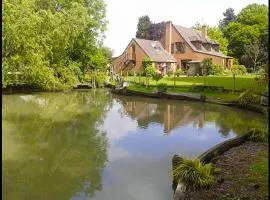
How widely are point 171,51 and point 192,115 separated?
40.7 metres

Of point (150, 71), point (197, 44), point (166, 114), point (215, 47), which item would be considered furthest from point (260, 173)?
point (215, 47)

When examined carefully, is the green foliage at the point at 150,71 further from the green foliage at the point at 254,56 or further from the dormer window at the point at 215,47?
the green foliage at the point at 254,56

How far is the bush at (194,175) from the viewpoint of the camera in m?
8.91

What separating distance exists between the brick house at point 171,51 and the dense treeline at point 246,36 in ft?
10.9

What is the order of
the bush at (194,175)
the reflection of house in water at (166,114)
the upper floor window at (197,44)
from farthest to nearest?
the upper floor window at (197,44)
the reflection of house in water at (166,114)
the bush at (194,175)

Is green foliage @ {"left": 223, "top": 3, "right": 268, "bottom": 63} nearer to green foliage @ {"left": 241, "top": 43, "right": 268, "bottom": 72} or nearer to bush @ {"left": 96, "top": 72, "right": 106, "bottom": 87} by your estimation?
green foliage @ {"left": 241, "top": 43, "right": 268, "bottom": 72}

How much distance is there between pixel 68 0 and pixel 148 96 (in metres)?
17.0

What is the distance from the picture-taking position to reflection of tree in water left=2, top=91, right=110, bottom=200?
32.7 ft

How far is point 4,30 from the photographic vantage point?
28500 millimetres

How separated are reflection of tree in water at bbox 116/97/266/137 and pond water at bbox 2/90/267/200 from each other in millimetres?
48

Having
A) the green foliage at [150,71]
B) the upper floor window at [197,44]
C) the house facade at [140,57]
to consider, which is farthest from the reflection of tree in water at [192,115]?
the upper floor window at [197,44]

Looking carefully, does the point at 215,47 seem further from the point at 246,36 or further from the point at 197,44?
the point at 246,36

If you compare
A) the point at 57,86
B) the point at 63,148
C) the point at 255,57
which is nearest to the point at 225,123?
the point at 63,148

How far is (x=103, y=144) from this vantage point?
15055 mm
